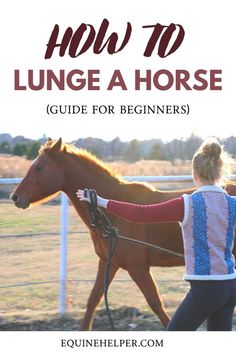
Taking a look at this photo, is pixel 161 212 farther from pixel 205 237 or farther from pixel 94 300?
pixel 94 300

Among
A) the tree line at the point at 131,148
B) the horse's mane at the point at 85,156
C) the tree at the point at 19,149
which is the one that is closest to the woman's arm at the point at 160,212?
the horse's mane at the point at 85,156

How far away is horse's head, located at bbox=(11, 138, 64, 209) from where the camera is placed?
5441mm

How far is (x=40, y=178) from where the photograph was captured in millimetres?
5449

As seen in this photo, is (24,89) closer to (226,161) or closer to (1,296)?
(1,296)

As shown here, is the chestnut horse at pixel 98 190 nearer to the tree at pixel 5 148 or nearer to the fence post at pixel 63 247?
the fence post at pixel 63 247

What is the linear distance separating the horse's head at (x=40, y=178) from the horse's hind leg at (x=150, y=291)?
998 mm

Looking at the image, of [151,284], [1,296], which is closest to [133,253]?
→ [151,284]

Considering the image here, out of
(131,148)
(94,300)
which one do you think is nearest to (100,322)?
(94,300)

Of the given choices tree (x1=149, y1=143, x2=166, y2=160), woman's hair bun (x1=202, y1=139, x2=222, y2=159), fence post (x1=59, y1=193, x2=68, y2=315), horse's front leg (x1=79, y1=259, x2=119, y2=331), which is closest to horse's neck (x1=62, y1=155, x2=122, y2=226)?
horse's front leg (x1=79, y1=259, x2=119, y2=331)

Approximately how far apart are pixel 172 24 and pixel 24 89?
1556 mm

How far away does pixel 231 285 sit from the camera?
3484 millimetres

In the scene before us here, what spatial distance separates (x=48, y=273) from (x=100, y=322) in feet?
9.25

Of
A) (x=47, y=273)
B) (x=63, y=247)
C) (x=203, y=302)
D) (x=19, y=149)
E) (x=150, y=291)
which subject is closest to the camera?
(x=203, y=302)

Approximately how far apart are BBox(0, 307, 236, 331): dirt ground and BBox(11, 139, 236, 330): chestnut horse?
1.30 feet
